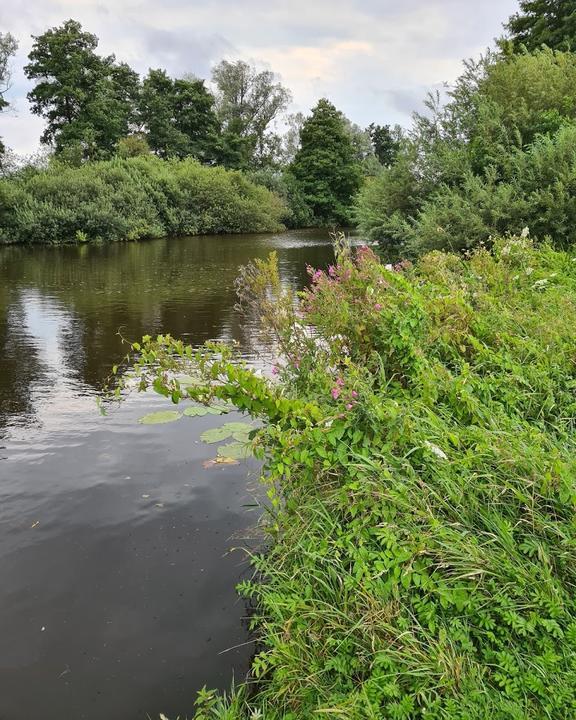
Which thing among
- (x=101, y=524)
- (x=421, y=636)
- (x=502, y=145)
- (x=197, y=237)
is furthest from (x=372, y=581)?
(x=197, y=237)

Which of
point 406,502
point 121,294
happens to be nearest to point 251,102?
point 121,294

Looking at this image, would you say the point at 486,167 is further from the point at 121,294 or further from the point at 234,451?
the point at 121,294

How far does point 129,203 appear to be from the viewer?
1110 inches

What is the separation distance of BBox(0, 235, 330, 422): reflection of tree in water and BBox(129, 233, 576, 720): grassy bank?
458 cm

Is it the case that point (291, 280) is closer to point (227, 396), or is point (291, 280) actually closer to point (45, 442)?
point (45, 442)

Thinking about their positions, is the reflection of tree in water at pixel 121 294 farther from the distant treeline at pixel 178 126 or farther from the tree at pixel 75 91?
the tree at pixel 75 91

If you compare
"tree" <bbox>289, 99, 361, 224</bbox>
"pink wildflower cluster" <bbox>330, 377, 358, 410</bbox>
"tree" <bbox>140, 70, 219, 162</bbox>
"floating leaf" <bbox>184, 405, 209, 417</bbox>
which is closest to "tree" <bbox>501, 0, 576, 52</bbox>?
"tree" <bbox>289, 99, 361, 224</bbox>

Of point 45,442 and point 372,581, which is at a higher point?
point 372,581

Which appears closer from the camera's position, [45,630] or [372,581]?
[372,581]

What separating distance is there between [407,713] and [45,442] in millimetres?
4623

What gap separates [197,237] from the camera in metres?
31.5

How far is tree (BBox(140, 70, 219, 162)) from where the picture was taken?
42.0 meters

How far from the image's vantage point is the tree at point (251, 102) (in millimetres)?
52031

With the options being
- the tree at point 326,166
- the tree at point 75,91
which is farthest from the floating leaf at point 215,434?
the tree at point 326,166
